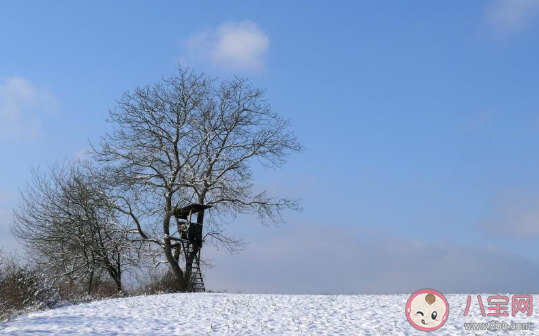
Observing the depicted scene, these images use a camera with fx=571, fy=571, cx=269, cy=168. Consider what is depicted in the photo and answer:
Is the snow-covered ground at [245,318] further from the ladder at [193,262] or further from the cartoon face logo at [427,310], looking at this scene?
the ladder at [193,262]

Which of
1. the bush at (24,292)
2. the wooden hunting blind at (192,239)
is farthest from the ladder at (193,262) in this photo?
the bush at (24,292)

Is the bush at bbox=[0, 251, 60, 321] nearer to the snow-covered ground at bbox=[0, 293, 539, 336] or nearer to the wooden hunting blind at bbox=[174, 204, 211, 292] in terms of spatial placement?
the snow-covered ground at bbox=[0, 293, 539, 336]

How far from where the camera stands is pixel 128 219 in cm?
2475

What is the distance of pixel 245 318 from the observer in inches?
540

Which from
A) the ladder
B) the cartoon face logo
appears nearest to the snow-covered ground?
the cartoon face logo

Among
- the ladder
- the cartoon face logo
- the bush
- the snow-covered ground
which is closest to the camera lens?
the snow-covered ground

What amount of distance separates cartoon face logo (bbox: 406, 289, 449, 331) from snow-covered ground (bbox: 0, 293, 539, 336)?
21 cm

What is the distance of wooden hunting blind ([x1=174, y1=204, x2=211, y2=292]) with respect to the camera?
2436cm

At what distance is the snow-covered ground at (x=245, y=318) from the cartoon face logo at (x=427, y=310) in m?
0.21

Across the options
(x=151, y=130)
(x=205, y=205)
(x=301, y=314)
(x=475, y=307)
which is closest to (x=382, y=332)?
(x=301, y=314)

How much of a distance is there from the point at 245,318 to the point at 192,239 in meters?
11.3

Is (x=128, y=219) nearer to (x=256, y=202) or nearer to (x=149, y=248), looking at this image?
(x=149, y=248)

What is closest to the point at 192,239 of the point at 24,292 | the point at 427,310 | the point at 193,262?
the point at 193,262

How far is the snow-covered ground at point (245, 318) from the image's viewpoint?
40.6ft
